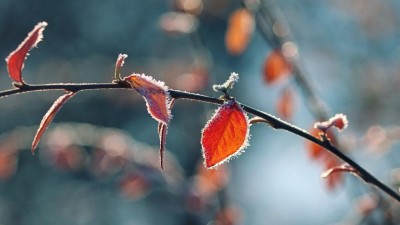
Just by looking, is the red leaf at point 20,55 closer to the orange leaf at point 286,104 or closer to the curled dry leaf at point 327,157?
the curled dry leaf at point 327,157

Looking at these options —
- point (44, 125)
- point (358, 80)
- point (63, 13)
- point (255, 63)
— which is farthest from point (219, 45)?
point (44, 125)

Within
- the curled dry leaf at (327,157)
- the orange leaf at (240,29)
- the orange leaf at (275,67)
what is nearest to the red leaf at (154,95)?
the curled dry leaf at (327,157)

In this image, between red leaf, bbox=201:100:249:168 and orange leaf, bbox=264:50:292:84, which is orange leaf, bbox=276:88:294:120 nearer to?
orange leaf, bbox=264:50:292:84

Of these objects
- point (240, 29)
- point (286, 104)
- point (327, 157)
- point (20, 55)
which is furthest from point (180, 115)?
point (20, 55)

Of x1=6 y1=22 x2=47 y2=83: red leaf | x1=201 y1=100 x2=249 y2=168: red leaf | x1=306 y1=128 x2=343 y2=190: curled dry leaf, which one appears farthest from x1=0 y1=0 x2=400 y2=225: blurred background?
x1=6 y1=22 x2=47 y2=83: red leaf

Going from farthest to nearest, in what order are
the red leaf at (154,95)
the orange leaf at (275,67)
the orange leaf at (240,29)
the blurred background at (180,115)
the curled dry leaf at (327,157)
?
the blurred background at (180,115), the orange leaf at (240,29), the orange leaf at (275,67), the curled dry leaf at (327,157), the red leaf at (154,95)

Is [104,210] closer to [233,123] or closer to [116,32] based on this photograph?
[116,32]

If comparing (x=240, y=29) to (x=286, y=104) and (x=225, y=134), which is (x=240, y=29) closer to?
(x=286, y=104)
